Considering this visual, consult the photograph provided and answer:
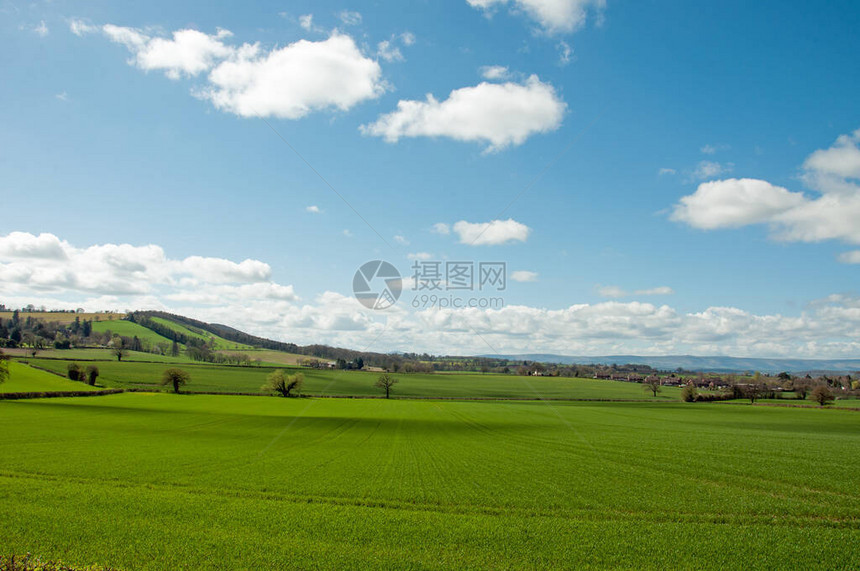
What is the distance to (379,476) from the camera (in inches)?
947

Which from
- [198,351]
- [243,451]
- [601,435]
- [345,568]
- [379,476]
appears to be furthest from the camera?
[198,351]

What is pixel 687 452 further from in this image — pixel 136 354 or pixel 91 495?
pixel 136 354

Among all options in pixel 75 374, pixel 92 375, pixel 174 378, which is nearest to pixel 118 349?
pixel 75 374

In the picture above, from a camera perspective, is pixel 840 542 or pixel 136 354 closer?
pixel 840 542

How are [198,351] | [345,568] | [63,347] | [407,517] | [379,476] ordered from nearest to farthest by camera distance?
[345,568]
[407,517]
[379,476]
[63,347]
[198,351]

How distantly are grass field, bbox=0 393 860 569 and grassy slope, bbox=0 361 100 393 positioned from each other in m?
37.2

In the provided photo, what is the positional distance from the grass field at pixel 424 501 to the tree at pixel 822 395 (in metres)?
64.4

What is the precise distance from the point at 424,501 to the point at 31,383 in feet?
267

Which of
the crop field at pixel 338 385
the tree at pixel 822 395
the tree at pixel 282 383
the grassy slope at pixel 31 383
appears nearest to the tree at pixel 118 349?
the crop field at pixel 338 385

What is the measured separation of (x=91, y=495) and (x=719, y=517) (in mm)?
24959

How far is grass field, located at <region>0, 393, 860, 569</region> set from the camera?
13.9 m

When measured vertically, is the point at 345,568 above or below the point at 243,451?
above

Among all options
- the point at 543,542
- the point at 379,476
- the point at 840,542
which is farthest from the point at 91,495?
the point at 840,542

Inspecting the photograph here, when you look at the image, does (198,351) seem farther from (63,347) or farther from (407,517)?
(407,517)
